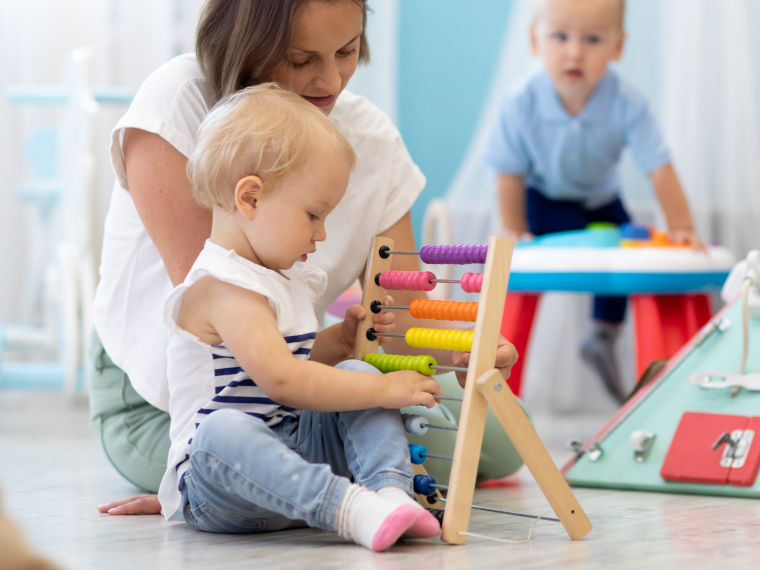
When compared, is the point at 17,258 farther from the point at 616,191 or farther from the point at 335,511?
the point at 335,511

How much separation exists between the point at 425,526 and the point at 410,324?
34cm

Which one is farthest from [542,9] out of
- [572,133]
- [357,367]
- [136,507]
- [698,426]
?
[136,507]

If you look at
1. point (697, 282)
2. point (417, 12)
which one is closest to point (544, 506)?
point (697, 282)

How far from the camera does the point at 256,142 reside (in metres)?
0.87

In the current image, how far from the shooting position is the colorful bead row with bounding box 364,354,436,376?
0.92 m

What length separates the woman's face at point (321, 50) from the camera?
3.19ft

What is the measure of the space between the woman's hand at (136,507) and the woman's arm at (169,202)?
287 millimetres

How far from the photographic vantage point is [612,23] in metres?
1.97

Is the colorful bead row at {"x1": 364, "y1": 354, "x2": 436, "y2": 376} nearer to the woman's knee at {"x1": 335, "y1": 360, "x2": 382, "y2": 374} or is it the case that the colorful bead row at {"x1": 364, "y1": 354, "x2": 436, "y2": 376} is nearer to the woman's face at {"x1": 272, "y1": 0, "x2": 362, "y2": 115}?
the woman's knee at {"x1": 335, "y1": 360, "x2": 382, "y2": 374}

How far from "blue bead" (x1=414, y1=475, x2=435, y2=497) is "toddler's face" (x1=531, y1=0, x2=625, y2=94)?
4.37 ft

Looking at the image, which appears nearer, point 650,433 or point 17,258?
point 650,433

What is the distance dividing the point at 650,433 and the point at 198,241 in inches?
29.1

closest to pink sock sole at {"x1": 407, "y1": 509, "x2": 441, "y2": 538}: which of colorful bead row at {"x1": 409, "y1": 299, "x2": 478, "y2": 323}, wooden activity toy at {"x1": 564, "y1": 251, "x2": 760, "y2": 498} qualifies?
colorful bead row at {"x1": 409, "y1": 299, "x2": 478, "y2": 323}

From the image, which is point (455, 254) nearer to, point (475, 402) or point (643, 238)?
point (475, 402)
